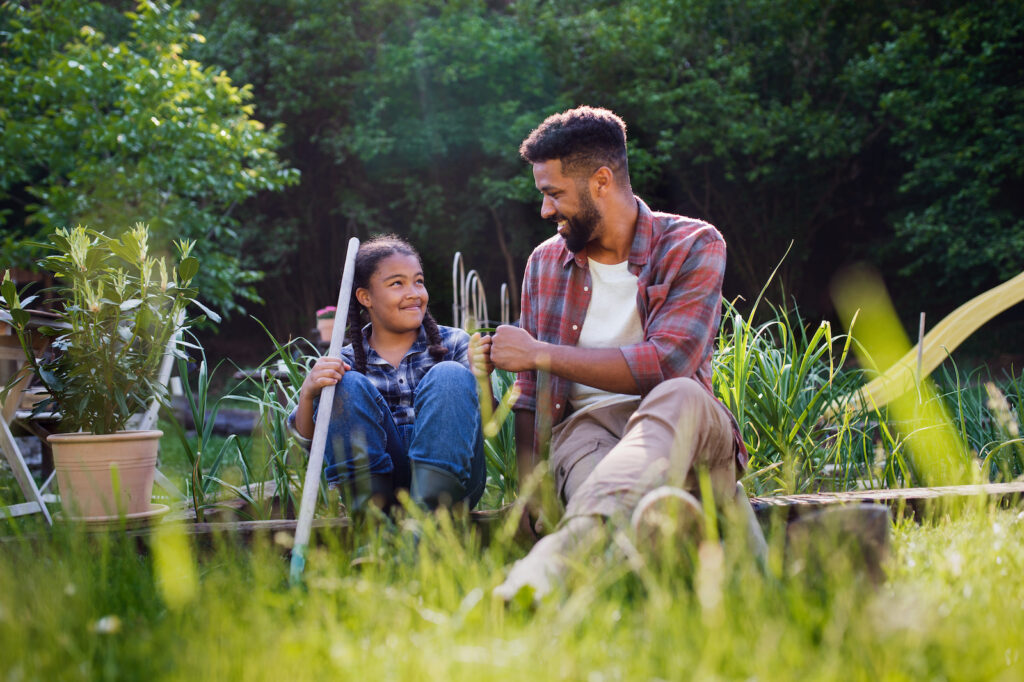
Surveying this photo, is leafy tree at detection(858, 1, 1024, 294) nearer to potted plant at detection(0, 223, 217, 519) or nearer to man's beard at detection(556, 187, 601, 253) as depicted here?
man's beard at detection(556, 187, 601, 253)

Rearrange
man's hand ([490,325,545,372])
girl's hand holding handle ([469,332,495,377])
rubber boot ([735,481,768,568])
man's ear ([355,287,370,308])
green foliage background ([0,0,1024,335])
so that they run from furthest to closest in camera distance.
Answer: green foliage background ([0,0,1024,335]), man's ear ([355,287,370,308]), girl's hand holding handle ([469,332,495,377]), man's hand ([490,325,545,372]), rubber boot ([735,481,768,568])

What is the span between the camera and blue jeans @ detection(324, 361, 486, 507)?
81.0 inches

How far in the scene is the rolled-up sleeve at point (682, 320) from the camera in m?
2.03

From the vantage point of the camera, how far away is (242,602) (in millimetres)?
1473

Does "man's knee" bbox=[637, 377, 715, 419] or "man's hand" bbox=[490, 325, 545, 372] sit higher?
"man's hand" bbox=[490, 325, 545, 372]

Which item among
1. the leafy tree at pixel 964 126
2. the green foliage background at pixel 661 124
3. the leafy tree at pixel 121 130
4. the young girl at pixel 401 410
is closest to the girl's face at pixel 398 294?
the young girl at pixel 401 410

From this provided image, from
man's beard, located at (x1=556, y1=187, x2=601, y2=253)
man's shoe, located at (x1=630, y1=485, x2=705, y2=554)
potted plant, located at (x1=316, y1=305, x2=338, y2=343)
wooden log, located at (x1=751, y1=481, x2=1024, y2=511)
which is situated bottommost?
wooden log, located at (x1=751, y1=481, x2=1024, y2=511)

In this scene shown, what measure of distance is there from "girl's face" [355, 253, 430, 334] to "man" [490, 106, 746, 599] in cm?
30

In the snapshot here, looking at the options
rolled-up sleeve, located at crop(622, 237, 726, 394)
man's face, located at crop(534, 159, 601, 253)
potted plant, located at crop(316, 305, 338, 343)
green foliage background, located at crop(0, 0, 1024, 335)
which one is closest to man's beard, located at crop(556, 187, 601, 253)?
man's face, located at crop(534, 159, 601, 253)

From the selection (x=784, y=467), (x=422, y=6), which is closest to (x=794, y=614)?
(x=784, y=467)

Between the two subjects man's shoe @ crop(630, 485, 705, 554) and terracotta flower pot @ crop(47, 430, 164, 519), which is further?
terracotta flower pot @ crop(47, 430, 164, 519)

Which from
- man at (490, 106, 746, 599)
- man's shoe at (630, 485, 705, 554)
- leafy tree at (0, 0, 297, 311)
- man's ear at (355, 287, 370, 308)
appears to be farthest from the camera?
leafy tree at (0, 0, 297, 311)

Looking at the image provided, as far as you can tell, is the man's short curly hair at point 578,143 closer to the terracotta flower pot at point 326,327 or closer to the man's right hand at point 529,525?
the man's right hand at point 529,525

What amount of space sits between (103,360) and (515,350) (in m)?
1.08
